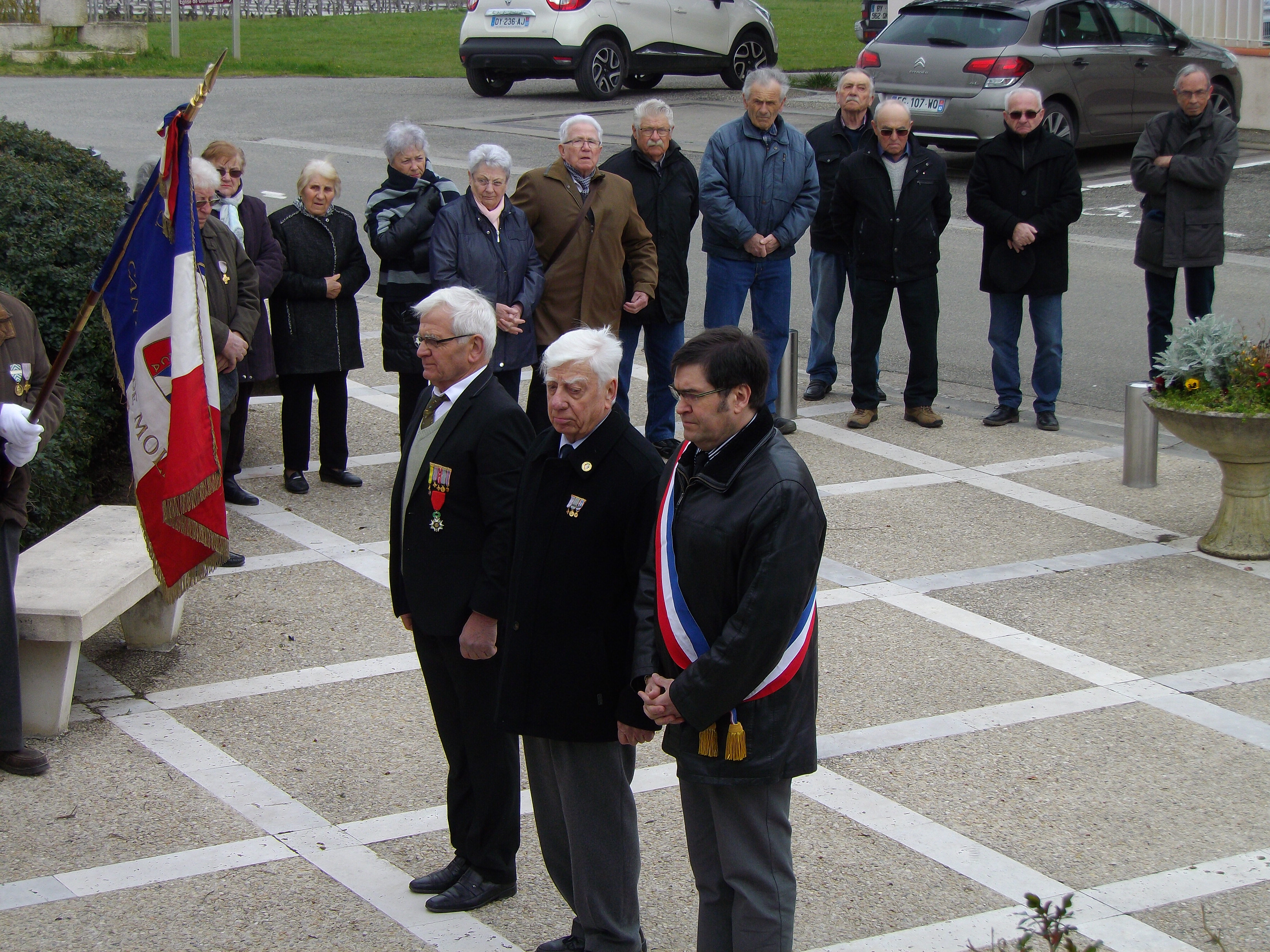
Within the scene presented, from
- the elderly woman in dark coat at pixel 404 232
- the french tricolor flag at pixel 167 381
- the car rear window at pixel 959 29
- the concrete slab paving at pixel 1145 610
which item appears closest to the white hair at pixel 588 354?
the french tricolor flag at pixel 167 381

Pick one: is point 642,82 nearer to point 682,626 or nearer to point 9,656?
point 9,656

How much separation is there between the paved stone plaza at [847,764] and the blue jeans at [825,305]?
253 cm

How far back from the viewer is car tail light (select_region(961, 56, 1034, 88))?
16438mm

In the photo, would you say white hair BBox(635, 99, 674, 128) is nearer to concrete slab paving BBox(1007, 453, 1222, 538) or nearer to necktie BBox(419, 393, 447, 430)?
concrete slab paving BBox(1007, 453, 1222, 538)

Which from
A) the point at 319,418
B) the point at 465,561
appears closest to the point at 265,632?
the point at 319,418

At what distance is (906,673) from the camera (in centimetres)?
618

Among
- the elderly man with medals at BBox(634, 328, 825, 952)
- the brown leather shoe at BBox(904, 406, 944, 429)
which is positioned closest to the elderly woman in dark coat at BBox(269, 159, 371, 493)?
the brown leather shoe at BBox(904, 406, 944, 429)

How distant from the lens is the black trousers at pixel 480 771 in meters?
4.52

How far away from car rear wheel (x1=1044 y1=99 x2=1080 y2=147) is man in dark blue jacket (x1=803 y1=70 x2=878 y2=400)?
745cm

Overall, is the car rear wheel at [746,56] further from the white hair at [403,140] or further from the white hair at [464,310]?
the white hair at [464,310]

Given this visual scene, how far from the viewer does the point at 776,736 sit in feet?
12.3

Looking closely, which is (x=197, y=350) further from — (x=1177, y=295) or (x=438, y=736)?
(x=1177, y=295)

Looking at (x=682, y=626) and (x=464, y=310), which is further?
(x=464, y=310)

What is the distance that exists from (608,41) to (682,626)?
65.3 ft
